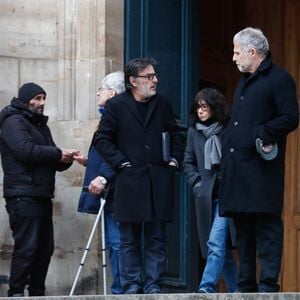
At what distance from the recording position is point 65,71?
46.2ft

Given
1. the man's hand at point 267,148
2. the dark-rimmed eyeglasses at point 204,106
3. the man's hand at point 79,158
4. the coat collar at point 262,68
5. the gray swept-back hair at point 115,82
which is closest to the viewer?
the man's hand at point 267,148

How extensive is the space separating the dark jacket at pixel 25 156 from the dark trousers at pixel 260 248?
1.93 meters

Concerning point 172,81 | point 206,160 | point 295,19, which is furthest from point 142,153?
point 295,19

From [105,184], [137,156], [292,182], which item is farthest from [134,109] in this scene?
[292,182]

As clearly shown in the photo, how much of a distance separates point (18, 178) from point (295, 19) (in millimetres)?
4944

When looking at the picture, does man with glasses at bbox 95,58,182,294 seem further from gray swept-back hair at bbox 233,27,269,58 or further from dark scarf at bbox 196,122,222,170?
gray swept-back hair at bbox 233,27,269,58

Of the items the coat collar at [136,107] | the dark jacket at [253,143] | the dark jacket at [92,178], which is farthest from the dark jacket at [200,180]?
the dark jacket at [253,143]

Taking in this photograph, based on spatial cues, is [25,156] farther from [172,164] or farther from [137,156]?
[172,164]

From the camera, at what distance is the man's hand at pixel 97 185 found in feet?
41.1

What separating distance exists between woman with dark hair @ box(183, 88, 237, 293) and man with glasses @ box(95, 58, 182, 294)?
219mm

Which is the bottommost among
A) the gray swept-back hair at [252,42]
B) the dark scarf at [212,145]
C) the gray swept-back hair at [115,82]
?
the dark scarf at [212,145]

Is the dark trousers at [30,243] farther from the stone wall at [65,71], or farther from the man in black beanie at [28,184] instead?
the stone wall at [65,71]

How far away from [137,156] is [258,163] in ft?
4.02

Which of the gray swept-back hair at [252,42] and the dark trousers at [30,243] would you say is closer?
the gray swept-back hair at [252,42]
